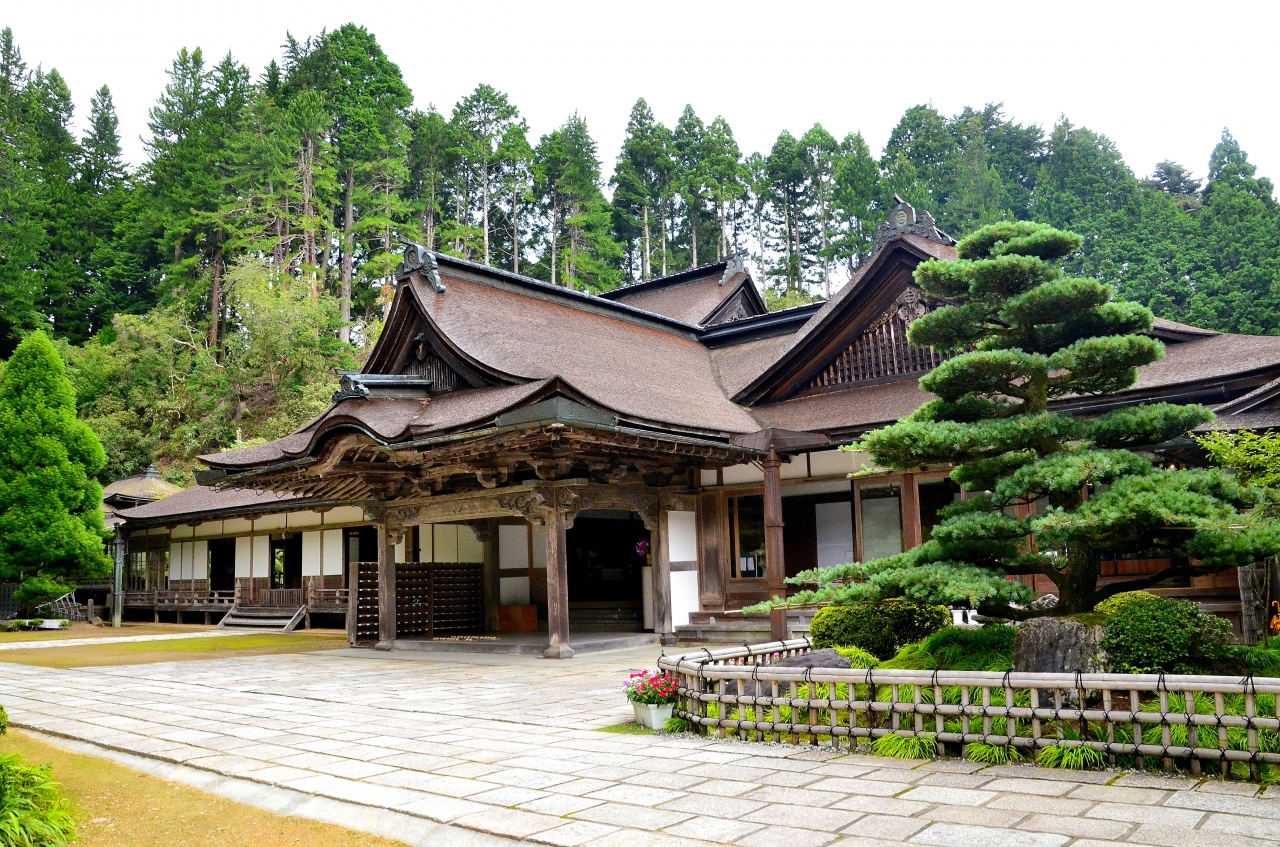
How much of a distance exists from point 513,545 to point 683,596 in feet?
15.0

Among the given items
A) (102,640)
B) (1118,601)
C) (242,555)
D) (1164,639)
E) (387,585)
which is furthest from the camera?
(242,555)

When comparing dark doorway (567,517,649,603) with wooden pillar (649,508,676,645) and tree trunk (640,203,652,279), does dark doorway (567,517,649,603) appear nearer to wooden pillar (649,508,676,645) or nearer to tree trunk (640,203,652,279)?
wooden pillar (649,508,676,645)

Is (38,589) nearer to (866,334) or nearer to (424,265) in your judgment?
(424,265)

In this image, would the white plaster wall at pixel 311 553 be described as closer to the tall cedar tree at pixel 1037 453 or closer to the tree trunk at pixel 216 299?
the tall cedar tree at pixel 1037 453

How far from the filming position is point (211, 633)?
22.6 metres

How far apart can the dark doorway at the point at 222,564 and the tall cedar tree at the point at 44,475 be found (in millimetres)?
3199

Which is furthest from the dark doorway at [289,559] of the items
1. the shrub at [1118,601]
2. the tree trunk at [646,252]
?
the tree trunk at [646,252]

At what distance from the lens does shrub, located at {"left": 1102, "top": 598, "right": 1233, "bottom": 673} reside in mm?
6586

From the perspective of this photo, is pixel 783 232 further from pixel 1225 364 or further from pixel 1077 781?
pixel 1077 781

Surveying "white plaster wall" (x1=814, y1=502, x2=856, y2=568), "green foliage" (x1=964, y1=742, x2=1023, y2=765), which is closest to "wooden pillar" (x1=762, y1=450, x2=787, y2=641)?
"white plaster wall" (x1=814, y1=502, x2=856, y2=568)

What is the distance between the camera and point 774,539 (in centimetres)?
1242

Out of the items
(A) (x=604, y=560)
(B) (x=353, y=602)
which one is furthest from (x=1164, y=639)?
(A) (x=604, y=560)

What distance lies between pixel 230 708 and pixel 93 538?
18.3 meters

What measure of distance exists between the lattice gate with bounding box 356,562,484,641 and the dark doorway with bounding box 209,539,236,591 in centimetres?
1184
